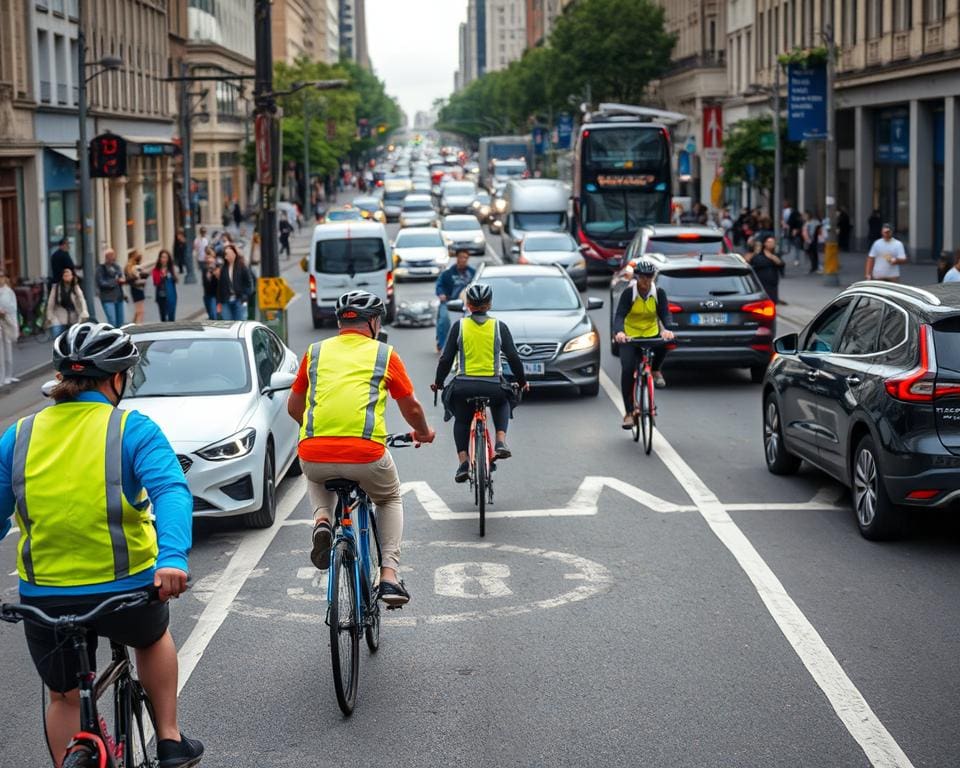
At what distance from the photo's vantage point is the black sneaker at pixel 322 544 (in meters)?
7.14

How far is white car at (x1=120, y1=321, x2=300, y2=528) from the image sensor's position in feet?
36.8

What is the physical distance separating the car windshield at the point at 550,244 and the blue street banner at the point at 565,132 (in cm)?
5747

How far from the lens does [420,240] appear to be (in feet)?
147

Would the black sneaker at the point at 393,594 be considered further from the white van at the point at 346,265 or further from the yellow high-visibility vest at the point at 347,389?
the white van at the point at 346,265

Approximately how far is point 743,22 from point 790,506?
61.0 m

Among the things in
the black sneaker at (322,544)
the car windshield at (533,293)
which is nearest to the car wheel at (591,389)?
the car windshield at (533,293)

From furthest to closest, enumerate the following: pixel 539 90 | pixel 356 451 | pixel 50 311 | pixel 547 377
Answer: pixel 539 90 < pixel 50 311 < pixel 547 377 < pixel 356 451

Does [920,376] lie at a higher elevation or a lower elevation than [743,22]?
lower

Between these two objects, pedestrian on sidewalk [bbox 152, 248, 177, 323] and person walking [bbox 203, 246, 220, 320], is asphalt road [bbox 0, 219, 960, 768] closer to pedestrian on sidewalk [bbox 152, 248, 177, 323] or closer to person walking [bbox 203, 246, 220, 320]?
person walking [bbox 203, 246, 220, 320]

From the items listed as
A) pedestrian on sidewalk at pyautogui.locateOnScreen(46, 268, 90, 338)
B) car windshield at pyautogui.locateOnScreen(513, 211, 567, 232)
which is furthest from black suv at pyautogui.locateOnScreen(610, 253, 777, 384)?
car windshield at pyautogui.locateOnScreen(513, 211, 567, 232)

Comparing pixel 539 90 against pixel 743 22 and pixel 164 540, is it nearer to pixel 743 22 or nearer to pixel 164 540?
pixel 743 22

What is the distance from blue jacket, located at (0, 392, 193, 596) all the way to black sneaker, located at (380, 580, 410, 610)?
2.57 metres

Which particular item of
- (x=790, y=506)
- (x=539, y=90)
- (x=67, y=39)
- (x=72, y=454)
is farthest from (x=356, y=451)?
(x=539, y=90)

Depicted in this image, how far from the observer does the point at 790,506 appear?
12.1 m
